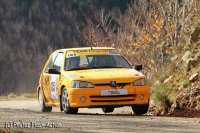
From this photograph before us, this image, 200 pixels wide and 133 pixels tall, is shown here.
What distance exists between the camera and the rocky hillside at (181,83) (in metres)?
16.6

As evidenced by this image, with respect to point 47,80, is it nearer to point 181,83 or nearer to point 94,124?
point 181,83

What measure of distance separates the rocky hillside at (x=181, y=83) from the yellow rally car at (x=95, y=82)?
69.7 inches

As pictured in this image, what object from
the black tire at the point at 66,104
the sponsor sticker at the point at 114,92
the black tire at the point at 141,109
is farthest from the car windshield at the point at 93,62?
the sponsor sticker at the point at 114,92

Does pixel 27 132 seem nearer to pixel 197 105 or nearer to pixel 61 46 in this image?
pixel 197 105

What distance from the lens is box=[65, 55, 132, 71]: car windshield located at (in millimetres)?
15668

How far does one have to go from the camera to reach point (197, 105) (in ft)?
53.3

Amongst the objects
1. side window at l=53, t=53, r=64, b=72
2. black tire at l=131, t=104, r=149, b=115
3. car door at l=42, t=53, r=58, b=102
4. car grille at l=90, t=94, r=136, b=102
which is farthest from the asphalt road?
car door at l=42, t=53, r=58, b=102

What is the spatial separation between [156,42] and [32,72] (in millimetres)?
64290

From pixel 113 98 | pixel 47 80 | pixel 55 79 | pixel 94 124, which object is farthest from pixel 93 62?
pixel 94 124

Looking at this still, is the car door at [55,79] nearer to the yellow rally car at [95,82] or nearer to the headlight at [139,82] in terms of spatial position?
the yellow rally car at [95,82]

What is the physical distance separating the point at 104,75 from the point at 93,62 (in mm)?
1226

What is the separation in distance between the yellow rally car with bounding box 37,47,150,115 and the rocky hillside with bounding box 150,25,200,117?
1771mm

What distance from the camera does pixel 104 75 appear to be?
1465 centimetres

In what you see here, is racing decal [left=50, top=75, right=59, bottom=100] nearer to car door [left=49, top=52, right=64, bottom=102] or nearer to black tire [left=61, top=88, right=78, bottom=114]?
car door [left=49, top=52, right=64, bottom=102]
